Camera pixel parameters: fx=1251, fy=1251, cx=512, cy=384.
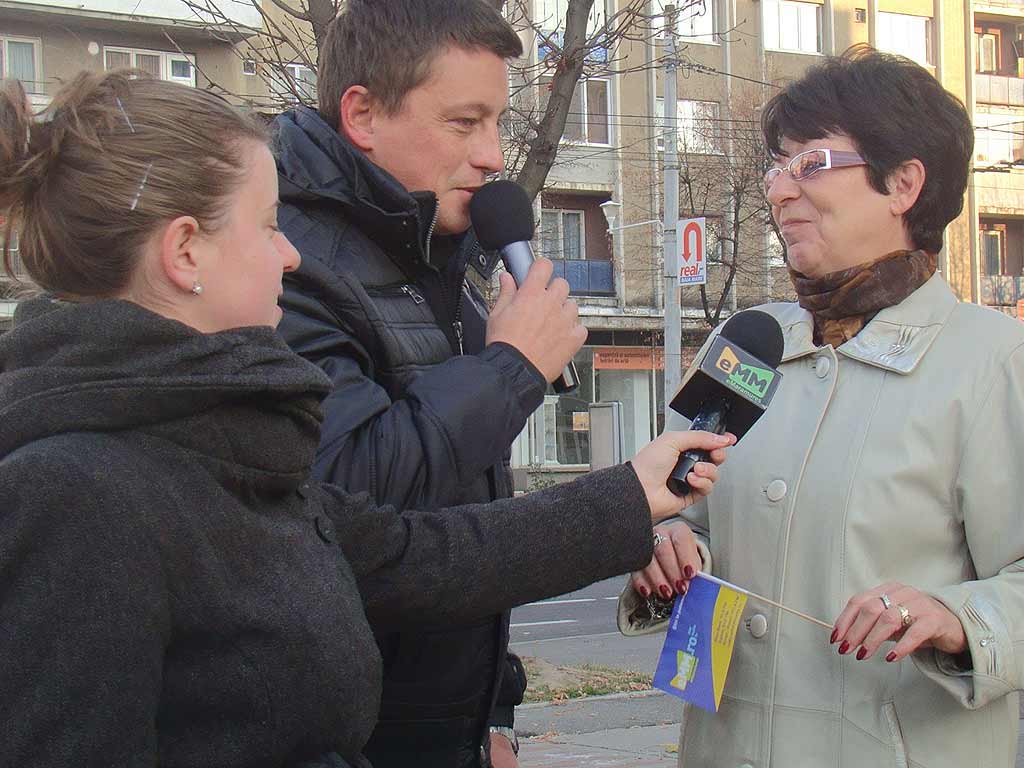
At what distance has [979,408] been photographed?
2512 mm

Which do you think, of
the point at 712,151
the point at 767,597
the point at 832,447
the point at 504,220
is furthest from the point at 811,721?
the point at 712,151

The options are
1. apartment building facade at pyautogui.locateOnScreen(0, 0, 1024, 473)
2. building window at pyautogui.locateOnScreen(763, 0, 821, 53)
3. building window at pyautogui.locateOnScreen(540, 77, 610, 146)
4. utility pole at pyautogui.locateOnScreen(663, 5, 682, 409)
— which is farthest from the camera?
building window at pyautogui.locateOnScreen(763, 0, 821, 53)

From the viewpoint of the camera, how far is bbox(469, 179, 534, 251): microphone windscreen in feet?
8.23

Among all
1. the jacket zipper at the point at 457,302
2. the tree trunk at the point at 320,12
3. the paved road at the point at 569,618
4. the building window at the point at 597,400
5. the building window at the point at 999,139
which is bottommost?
the paved road at the point at 569,618

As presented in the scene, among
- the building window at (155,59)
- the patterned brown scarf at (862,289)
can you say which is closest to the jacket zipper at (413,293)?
the patterned brown scarf at (862,289)

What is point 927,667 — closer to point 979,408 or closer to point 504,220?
point 979,408

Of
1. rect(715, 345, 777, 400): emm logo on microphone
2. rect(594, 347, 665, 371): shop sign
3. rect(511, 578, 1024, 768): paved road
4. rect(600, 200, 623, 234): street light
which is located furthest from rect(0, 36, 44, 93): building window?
rect(715, 345, 777, 400): emm logo on microphone

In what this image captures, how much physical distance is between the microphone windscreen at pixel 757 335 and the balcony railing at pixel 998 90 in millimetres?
34974

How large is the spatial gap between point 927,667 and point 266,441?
1.40 m

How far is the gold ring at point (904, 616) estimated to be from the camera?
2.30 m

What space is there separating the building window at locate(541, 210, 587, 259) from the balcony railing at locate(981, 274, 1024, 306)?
1237 cm

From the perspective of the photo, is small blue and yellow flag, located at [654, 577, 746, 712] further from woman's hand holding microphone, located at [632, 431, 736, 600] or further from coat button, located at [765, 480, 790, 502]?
woman's hand holding microphone, located at [632, 431, 736, 600]

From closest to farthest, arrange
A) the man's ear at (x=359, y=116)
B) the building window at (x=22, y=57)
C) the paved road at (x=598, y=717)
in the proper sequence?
the man's ear at (x=359, y=116) → the paved road at (x=598, y=717) → the building window at (x=22, y=57)

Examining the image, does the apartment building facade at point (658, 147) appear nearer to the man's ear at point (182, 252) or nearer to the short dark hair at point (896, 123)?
the short dark hair at point (896, 123)
